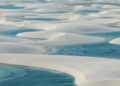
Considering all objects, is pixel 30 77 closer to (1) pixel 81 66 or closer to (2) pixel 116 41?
(1) pixel 81 66

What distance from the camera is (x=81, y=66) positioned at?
3.38 m

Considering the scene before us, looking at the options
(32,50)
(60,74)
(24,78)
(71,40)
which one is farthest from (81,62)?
(71,40)

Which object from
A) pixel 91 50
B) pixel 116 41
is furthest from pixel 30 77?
pixel 116 41

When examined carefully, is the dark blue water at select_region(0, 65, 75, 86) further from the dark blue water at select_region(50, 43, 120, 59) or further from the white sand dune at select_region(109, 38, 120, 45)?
the white sand dune at select_region(109, 38, 120, 45)

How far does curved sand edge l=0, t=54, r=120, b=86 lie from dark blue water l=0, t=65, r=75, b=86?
9 centimetres

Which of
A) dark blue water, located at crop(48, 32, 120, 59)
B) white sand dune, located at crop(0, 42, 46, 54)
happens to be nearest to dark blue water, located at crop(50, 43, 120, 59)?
dark blue water, located at crop(48, 32, 120, 59)

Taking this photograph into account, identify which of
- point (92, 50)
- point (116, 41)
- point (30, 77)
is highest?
point (116, 41)

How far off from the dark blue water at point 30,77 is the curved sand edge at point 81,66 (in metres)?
0.09

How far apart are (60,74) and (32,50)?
107 centimetres

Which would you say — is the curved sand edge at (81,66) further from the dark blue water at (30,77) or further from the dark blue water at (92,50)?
the dark blue water at (92,50)

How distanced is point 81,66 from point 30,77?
49 cm

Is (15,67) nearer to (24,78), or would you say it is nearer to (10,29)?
(24,78)

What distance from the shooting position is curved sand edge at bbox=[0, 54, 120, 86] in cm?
290

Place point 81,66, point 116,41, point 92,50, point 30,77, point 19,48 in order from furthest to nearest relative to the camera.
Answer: point 116,41, point 92,50, point 19,48, point 81,66, point 30,77
